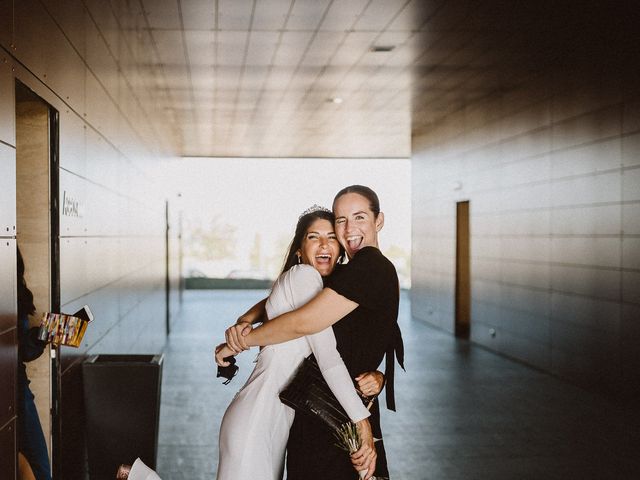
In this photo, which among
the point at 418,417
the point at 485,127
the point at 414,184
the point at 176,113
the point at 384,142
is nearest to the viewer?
the point at 418,417

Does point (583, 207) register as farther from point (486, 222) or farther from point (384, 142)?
point (384, 142)

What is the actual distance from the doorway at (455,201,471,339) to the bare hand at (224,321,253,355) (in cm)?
880

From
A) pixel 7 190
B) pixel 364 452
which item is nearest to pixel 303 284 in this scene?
pixel 364 452

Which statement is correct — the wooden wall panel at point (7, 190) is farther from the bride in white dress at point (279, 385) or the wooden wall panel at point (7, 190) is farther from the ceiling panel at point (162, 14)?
the ceiling panel at point (162, 14)

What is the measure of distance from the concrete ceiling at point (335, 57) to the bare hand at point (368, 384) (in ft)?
12.9

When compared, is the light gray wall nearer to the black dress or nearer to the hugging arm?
the black dress

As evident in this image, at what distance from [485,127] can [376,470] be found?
789 centimetres

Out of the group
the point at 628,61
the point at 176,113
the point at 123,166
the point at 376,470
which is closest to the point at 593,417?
the point at 628,61

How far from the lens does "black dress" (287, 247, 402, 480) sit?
216 centimetres

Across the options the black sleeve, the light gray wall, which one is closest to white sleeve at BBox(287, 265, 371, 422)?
the black sleeve

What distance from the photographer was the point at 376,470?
7.57ft

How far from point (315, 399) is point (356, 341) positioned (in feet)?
0.87

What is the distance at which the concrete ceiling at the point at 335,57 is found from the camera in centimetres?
567

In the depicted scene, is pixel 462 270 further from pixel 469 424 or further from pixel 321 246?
pixel 321 246
